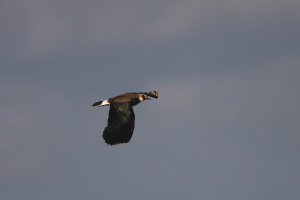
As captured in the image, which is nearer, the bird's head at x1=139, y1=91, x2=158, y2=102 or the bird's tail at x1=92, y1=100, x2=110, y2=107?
the bird's tail at x1=92, y1=100, x2=110, y2=107

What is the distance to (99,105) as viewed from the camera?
5706 centimetres

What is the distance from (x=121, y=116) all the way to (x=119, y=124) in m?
1.02

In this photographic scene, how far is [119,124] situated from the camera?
52.6 metres

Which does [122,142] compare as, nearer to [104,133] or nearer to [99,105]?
[104,133]

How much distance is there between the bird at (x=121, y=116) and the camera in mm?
51438

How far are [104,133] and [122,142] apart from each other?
1.66m

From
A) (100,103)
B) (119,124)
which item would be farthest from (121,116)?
(100,103)

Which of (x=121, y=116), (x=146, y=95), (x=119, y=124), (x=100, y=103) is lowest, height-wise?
(x=119, y=124)

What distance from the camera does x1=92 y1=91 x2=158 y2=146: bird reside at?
2025 inches

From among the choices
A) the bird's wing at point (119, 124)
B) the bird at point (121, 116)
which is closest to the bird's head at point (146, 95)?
the bird at point (121, 116)

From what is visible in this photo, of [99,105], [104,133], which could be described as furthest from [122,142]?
[99,105]

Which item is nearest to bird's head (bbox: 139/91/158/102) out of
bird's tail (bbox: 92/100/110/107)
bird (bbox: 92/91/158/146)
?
bird (bbox: 92/91/158/146)

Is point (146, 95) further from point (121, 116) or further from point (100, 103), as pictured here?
point (121, 116)

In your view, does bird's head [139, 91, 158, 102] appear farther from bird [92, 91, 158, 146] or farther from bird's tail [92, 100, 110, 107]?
bird's tail [92, 100, 110, 107]
